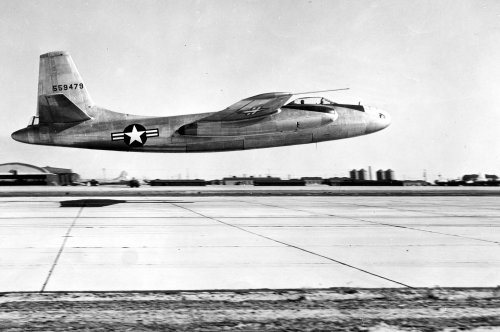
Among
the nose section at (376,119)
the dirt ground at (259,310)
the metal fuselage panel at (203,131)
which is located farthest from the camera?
the nose section at (376,119)

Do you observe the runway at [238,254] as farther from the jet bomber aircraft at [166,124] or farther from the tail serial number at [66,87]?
the tail serial number at [66,87]

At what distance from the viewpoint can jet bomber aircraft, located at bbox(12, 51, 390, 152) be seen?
2306cm

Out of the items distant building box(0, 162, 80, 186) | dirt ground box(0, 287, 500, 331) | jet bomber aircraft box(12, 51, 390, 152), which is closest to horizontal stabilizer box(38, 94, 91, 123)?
jet bomber aircraft box(12, 51, 390, 152)

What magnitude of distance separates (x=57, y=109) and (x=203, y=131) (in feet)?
25.3

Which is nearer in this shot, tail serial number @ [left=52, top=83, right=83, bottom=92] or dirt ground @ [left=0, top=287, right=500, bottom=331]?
dirt ground @ [left=0, top=287, right=500, bottom=331]

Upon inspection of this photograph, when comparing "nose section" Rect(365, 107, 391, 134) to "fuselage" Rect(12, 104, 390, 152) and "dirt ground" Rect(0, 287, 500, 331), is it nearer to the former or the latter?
"fuselage" Rect(12, 104, 390, 152)

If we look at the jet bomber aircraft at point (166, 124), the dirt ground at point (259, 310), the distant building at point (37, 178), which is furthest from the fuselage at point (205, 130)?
the distant building at point (37, 178)

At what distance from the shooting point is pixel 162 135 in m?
23.7

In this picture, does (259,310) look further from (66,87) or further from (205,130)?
(66,87)

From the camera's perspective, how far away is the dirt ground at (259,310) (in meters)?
4.26

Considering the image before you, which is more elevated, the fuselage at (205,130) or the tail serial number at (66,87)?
the tail serial number at (66,87)

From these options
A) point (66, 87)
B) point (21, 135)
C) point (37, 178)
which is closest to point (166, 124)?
point (66, 87)

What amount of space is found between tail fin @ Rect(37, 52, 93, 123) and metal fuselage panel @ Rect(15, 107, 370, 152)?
0.51 meters

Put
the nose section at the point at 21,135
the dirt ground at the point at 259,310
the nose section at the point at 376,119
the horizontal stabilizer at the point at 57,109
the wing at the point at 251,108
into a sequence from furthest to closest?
1. the nose section at the point at 376,119
2. the wing at the point at 251,108
3. the horizontal stabilizer at the point at 57,109
4. the nose section at the point at 21,135
5. the dirt ground at the point at 259,310
